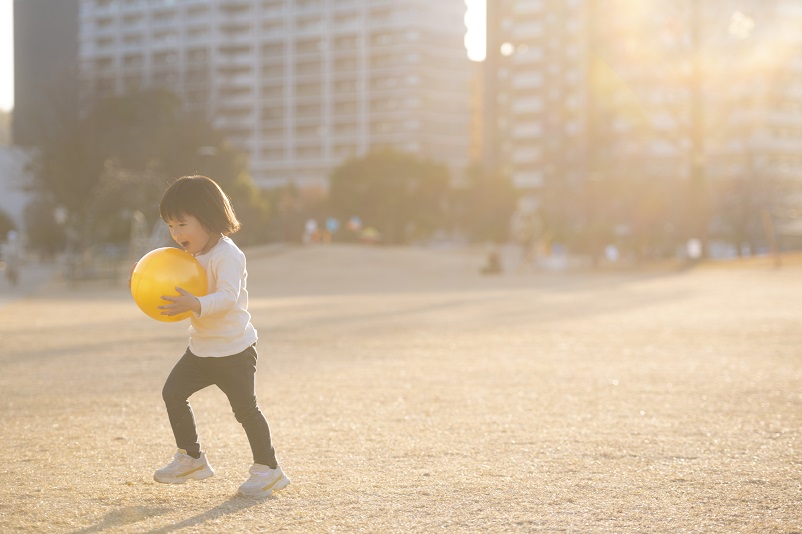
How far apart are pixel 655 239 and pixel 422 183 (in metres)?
17.6

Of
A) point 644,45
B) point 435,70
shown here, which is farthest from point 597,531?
point 435,70

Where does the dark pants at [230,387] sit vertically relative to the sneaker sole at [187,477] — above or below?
above

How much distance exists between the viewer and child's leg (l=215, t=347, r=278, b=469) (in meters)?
4.48

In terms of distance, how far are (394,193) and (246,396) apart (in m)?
64.7

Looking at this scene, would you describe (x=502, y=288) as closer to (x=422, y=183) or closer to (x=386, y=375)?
(x=386, y=375)

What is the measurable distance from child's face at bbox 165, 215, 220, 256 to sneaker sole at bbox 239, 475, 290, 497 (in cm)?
104

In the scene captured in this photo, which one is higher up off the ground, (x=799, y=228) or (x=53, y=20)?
(x=53, y=20)

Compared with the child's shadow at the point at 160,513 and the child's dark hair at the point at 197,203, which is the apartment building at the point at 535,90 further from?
the child's shadow at the point at 160,513

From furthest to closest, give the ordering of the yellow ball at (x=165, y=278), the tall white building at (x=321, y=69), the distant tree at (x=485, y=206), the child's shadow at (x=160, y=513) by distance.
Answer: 1. the tall white building at (x=321, y=69)
2. the distant tree at (x=485, y=206)
3. the yellow ball at (x=165, y=278)
4. the child's shadow at (x=160, y=513)

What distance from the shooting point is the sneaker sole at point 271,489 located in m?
4.45

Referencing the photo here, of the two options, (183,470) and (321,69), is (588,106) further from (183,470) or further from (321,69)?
(183,470)

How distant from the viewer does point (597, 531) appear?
156 inches

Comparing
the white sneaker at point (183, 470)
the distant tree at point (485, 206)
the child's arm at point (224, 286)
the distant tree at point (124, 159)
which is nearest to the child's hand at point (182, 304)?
the child's arm at point (224, 286)

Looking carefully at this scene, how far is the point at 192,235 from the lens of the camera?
443 cm
